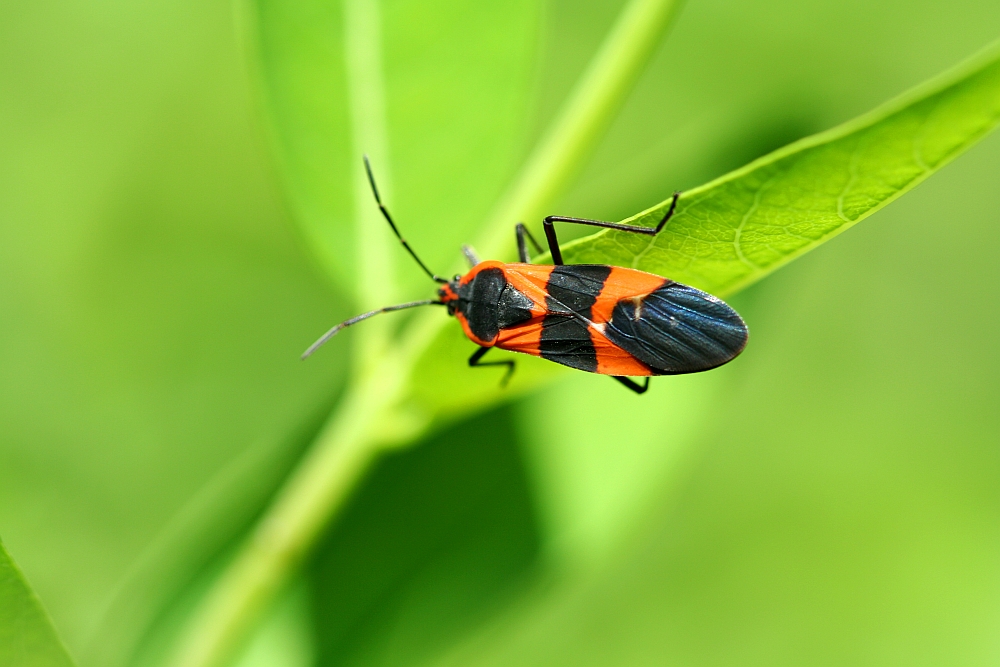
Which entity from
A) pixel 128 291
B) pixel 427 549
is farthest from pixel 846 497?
pixel 128 291

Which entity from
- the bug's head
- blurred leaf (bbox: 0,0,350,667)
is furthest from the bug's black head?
blurred leaf (bbox: 0,0,350,667)

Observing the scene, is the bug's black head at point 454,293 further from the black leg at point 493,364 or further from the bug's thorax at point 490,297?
the black leg at point 493,364

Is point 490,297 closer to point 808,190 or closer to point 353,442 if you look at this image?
point 353,442

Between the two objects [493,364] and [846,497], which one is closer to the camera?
[493,364]

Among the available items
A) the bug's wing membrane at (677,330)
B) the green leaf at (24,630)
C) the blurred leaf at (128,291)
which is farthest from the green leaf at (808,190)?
the blurred leaf at (128,291)

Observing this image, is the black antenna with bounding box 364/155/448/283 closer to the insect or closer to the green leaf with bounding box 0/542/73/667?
the insect

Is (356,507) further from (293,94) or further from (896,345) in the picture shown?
(896,345)
